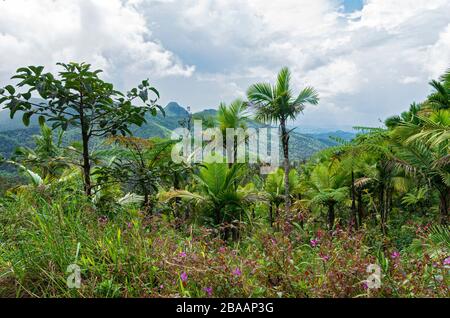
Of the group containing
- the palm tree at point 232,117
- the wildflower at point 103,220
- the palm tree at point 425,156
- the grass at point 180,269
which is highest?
the palm tree at point 232,117

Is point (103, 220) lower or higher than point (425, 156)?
lower

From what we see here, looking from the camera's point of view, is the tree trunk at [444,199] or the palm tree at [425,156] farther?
the tree trunk at [444,199]

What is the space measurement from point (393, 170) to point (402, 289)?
11.0 meters

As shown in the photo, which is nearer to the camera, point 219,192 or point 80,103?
point 80,103

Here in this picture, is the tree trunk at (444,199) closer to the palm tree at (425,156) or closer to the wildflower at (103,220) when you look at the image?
the palm tree at (425,156)

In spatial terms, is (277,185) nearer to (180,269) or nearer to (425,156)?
(425,156)

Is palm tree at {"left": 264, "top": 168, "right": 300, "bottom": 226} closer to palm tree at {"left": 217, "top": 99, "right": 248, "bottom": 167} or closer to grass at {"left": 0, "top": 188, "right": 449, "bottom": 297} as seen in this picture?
palm tree at {"left": 217, "top": 99, "right": 248, "bottom": 167}

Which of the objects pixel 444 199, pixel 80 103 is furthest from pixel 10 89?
pixel 444 199

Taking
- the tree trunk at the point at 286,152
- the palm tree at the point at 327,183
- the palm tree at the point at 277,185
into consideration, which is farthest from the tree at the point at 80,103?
the palm tree at the point at 277,185

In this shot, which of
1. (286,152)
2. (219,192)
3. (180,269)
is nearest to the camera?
(180,269)

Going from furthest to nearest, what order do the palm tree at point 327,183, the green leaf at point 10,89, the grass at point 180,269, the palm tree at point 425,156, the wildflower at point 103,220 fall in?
the palm tree at point 327,183 → the palm tree at point 425,156 → the green leaf at point 10,89 → the wildflower at point 103,220 → the grass at point 180,269

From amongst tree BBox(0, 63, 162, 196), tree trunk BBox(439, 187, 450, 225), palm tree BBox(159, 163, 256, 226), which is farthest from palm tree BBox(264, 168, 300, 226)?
tree BBox(0, 63, 162, 196)

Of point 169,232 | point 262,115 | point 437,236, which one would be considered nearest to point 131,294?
point 169,232

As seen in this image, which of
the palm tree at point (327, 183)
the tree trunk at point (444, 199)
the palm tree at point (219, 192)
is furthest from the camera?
the palm tree at point (327, 183)
